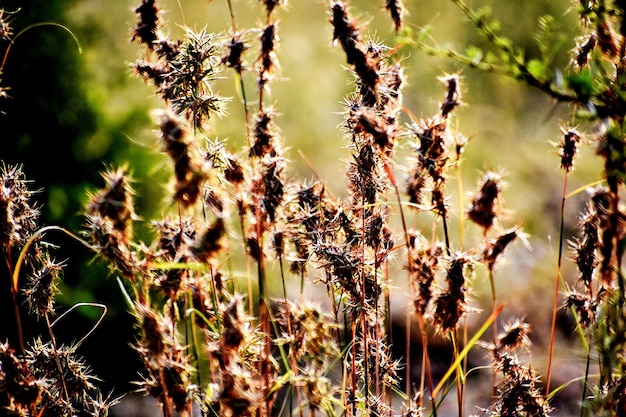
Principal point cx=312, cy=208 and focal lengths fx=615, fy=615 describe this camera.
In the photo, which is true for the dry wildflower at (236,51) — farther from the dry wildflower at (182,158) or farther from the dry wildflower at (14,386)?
the dry wildflower at (14,386)

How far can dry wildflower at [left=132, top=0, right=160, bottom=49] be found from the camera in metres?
1.37

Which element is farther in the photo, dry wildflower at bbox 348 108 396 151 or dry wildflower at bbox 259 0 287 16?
dry wildflower at bbox 259 0 287 16

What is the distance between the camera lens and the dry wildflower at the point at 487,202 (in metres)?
1.19

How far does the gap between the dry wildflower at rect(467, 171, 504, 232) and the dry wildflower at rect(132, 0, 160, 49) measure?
31.7 inches

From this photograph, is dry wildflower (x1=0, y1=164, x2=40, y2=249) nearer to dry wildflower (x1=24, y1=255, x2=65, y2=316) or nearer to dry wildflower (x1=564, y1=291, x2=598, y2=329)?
dry wildflower (x1=24, y1=255, x2=65, y2=316)

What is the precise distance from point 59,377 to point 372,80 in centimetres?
96

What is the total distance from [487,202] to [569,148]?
0.32 meters

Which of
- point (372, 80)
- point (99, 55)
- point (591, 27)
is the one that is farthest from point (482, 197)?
point (99, 55)

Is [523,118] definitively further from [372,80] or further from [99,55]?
[372,80]

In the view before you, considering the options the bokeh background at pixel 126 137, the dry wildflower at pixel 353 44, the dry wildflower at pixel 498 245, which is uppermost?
the bokeh background at pixel 126 137

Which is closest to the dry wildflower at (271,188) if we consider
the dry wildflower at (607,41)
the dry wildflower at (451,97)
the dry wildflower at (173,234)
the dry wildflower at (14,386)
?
the dry wildflower at (173,234)

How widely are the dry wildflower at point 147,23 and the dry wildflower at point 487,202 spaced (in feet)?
2.64

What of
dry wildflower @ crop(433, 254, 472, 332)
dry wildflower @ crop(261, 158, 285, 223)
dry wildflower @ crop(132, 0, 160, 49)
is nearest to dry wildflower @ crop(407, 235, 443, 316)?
dry wildflower @ crop(433, 254, 472, 332)

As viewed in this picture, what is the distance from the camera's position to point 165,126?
38.4 inches
